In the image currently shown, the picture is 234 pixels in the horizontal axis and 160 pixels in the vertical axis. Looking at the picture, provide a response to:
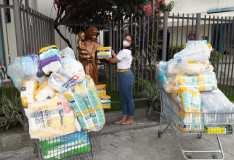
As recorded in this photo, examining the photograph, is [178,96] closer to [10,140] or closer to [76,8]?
[10,140]

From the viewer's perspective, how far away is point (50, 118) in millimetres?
1867

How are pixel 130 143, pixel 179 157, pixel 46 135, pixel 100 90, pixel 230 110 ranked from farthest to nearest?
pixel 100 90 < pixel 130 143 < pixel 179 157 < pixel 230 110 < pixel 46 135

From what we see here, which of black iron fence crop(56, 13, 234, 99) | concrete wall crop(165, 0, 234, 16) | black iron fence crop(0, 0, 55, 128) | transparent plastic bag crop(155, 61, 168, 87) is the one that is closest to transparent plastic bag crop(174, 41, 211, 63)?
transparent plastic bag crop(155, 61, 168, 87)

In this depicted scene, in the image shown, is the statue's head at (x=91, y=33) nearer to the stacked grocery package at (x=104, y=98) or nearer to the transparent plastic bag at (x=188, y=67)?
the stacked grocery package at (x=104, y=98)

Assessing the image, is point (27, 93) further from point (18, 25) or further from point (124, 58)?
point (124, 58)

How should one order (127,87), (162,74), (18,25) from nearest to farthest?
(162,74) < (18,25) < (127,87)

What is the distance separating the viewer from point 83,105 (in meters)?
1.97

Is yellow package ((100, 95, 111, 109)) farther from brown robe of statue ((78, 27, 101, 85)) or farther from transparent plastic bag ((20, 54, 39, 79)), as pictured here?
transparent plastic bag ((20, 54, 39, 79))

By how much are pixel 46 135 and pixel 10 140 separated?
172 centimetres

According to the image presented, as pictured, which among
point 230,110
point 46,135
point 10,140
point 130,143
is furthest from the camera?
point 130,143

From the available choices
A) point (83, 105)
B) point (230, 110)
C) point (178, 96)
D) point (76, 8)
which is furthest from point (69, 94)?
point (76, 8)

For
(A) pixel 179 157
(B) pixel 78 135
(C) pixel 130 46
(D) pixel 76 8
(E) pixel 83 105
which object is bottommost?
(A) pixel 179 157

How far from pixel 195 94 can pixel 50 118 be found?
1691mm

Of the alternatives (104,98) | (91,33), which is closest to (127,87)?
(104,98)
